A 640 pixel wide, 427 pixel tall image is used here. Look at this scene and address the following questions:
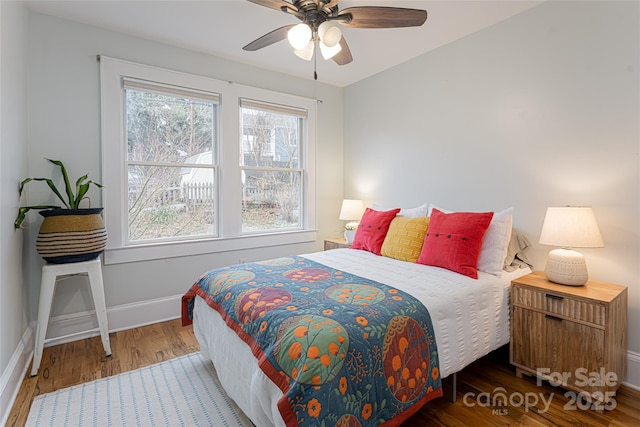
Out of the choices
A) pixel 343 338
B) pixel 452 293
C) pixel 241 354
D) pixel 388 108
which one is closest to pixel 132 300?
pixel 241 354

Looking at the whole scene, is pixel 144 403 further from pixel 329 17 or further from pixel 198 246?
pixel 329 17

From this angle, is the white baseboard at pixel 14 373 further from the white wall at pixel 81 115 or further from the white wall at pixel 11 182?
the white wall at pixel 81 115

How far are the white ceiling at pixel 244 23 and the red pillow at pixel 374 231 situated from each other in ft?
5.24

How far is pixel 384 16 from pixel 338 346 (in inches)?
71.1

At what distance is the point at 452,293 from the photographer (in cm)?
182

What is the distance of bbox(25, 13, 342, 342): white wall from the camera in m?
2.43

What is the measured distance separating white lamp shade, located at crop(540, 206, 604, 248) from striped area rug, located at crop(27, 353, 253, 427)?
6.98ft

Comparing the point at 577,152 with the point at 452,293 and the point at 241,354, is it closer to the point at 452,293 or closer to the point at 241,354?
the point at 452,293

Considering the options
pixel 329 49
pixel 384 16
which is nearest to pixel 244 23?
pixel 329 49

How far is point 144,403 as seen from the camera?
1821 mm

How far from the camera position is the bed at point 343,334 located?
1.23 m

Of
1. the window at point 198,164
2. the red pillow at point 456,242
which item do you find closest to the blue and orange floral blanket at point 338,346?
the red pillow at point 456,242

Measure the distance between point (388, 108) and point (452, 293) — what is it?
2436 millimetres

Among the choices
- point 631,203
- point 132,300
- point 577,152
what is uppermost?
point 577,152
